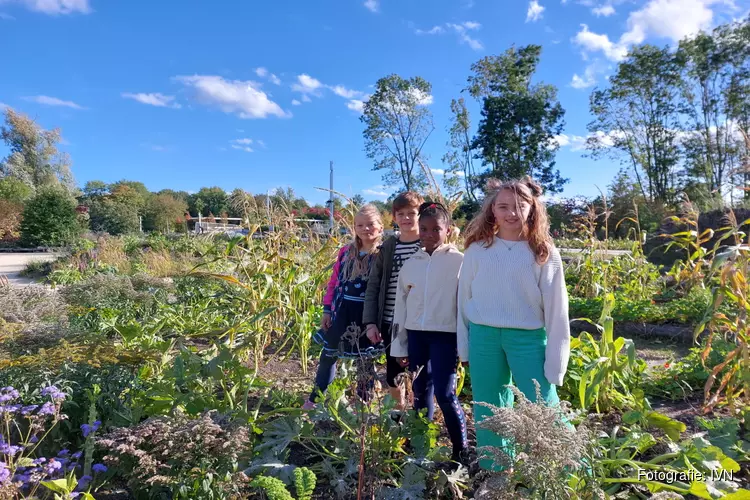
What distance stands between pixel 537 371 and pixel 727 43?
25.6 meters

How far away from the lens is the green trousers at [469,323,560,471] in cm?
184

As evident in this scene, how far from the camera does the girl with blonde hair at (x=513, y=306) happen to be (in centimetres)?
182

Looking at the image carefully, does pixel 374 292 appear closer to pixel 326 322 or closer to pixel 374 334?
pixel 374 334

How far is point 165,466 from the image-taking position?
4.74 feet

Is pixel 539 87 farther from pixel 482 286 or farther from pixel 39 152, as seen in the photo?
pixel 39 152

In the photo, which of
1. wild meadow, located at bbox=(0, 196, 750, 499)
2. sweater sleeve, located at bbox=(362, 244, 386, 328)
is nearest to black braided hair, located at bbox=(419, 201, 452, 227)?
sweater sleeve, located at bbox=(362, 244, 386, 328)

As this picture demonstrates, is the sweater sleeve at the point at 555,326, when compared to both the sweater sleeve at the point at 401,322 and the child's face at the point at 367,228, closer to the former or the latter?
A: the sweater sleeve at the point at 401,322

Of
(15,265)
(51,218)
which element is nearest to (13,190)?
(51,218)

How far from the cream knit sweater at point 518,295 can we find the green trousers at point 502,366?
4cm

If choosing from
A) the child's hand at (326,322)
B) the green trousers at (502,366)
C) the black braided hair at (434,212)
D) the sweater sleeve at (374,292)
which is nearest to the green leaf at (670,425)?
the green trousers at (502,366)

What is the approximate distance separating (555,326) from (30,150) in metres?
39.9

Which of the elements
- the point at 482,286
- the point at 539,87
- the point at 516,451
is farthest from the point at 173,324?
the point at 539,87

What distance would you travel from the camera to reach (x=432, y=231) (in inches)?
84.5

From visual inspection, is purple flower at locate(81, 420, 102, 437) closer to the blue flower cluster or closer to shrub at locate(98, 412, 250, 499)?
the blue flower cluster
